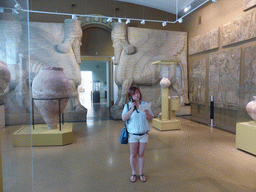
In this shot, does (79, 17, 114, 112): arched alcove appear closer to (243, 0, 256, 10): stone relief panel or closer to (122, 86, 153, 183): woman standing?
(243, 0, 256, 10): stone relief panel

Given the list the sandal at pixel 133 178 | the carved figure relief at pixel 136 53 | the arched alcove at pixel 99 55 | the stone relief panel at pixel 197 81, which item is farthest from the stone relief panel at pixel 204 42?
the sandal at pixel 133 178

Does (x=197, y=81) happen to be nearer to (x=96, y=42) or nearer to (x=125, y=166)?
(x=96, y=42)

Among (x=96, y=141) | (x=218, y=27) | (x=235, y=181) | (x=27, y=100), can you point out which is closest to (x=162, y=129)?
(x=96, y=141)

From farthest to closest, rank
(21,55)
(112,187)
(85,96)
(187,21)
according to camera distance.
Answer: (85,96), (187,21), (112,187), (21,55)

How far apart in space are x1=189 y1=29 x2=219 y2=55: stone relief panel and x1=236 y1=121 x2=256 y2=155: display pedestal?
3473 millimetres

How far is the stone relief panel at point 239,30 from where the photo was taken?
503 centimetres

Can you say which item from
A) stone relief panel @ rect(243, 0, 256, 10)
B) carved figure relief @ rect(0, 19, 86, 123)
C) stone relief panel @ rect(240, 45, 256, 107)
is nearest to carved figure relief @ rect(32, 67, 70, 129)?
carved figure relief @ rect(0, 19, 86, 123)

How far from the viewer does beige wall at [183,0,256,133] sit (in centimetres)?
563

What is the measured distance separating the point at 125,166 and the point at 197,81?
17.8 feet

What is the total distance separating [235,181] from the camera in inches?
105

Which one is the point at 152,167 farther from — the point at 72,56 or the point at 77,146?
the point at 72,56

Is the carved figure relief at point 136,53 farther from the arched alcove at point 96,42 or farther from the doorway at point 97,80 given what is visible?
the doorway at point 97,80

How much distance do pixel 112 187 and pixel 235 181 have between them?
172 cm

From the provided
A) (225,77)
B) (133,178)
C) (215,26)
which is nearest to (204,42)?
(215,26)
